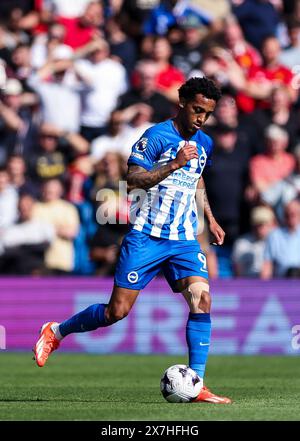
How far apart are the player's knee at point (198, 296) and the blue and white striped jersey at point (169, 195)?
1.39ft

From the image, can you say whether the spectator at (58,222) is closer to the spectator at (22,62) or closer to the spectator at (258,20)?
the spectator at (22,62)

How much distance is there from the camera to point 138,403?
8664mm

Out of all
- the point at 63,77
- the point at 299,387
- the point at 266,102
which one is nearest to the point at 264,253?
the point at 266,102

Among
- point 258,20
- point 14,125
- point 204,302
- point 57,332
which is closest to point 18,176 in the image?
point 14,125

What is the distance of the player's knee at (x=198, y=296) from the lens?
350 inches

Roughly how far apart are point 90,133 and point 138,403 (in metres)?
9.23

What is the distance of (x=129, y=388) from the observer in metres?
10.4

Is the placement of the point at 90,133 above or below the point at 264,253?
above

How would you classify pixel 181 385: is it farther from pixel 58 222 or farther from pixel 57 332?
pixel 58 222

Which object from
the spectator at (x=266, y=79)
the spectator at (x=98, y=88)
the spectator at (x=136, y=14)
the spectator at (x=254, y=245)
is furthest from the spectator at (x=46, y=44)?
the spectator at (x=254, y=245)

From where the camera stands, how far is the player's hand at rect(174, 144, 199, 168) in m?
8.36

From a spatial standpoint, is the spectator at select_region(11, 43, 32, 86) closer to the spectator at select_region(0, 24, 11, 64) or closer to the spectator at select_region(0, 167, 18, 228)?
the spectator at select_region(0, 24, 11, 64)

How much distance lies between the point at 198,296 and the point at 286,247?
22.9 feet

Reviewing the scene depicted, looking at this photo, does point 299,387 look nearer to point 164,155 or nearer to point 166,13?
point 164,155
